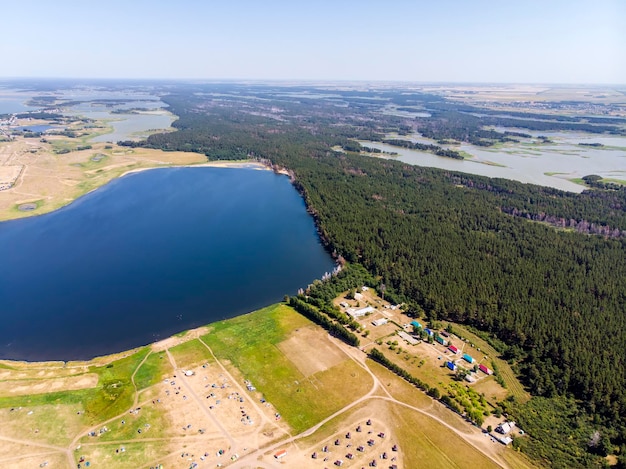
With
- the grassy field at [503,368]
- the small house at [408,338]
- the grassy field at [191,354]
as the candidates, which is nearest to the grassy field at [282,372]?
the grassy field at [191,354]

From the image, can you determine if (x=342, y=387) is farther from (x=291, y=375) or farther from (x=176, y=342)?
(x=176, y=342)

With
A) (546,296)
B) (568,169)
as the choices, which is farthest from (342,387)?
(568,169)

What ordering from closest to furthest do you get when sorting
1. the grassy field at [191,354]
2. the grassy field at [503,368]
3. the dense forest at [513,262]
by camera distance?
the grassy field at [503,368]
the dense forest at [513,262]
the grassy field at [191,354]

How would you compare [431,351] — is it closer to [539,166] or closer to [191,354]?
[191,354]

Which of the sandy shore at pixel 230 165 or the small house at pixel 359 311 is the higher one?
the sandy shore at pixel 230 165

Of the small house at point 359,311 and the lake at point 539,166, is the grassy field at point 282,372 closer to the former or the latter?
the small house at point 359,311

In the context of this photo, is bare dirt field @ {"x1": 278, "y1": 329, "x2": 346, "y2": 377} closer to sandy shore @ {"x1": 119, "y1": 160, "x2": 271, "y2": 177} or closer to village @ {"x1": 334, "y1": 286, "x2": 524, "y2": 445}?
village @ {"x1": 334, "y1": 286, "x2": 524, "y2": 445}

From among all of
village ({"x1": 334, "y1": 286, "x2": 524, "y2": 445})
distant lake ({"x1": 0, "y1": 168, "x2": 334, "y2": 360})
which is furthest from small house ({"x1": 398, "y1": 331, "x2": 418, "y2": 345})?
distant lake ({"x1": 0, "y1": 168, "x2": 334, "y2": 360})
